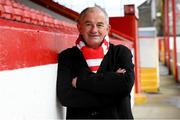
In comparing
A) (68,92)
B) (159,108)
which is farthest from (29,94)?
(159,108)

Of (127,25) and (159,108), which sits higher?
(127,25)

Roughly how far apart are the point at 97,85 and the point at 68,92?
0.14 m

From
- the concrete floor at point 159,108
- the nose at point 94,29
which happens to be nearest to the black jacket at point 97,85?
the nose at point 94,29

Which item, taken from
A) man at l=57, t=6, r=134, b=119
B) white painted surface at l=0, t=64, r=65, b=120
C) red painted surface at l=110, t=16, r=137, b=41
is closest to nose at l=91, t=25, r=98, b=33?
man at l=57, t=6, r=134, b=119

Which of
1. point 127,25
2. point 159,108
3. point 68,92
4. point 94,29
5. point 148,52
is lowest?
point 159,108

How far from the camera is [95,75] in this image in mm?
1480

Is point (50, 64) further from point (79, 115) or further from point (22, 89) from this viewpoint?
point (22, 89)

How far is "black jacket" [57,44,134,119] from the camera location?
4.82ft

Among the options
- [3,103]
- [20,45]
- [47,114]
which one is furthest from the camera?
[47,114]

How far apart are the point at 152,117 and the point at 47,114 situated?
137 inches

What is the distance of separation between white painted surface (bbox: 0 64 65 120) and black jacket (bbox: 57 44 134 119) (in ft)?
0.23

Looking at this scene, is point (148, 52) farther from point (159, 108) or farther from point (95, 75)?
point (95, 75)

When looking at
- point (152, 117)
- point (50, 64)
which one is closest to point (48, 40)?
point (50, 64)

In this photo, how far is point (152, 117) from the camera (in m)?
4.80
